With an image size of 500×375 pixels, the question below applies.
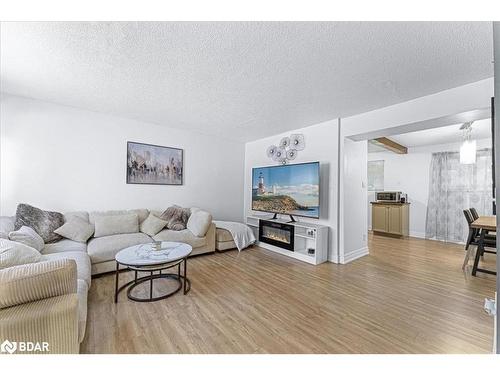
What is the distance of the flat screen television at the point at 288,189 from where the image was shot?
3408 mm

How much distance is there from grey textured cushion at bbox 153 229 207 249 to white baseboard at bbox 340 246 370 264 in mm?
2325

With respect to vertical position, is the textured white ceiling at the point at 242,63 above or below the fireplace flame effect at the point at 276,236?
above

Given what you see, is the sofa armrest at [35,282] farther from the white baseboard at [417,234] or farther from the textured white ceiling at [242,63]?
the white baseboard at [417,234]

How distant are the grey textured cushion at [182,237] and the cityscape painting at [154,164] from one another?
1.08m

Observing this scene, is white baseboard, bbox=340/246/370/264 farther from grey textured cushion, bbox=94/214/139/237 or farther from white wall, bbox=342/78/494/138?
grey textured cushion, bbox=94/214/139/237

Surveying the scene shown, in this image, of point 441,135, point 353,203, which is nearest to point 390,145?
point 441,135

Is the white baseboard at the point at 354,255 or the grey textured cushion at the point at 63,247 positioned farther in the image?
the white baseboard at the point at 354,255

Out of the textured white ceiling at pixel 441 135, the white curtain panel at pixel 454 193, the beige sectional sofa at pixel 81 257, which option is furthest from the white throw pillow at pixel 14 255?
the white curtain panel at pixel 454 193

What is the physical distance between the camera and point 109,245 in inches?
106

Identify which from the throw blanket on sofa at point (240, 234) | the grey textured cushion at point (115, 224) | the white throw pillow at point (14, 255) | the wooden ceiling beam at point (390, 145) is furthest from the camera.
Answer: the wooden ceiling beam at point (390, 145)

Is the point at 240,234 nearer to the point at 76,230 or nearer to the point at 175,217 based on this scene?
the point at 175,217

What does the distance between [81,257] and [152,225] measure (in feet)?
3.72

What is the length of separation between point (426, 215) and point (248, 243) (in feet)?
15.0
